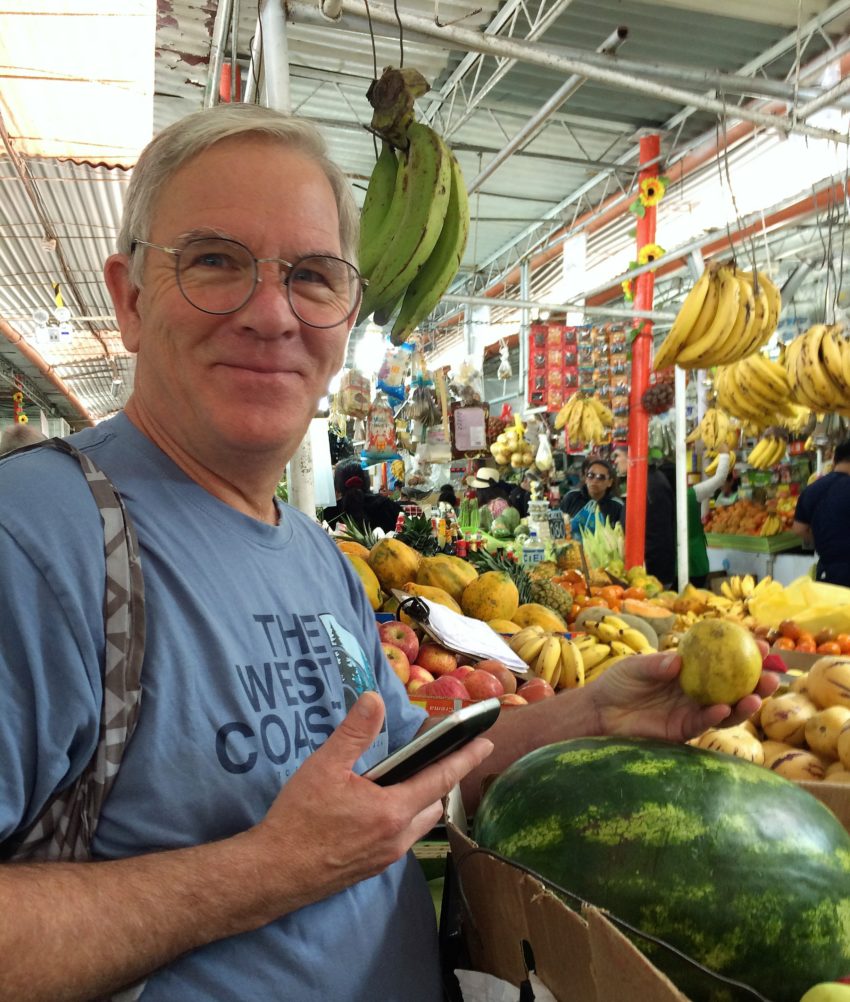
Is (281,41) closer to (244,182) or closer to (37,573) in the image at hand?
(244,182)

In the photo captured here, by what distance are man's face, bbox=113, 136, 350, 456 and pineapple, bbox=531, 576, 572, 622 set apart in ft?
9.89

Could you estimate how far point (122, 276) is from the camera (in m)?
1.15

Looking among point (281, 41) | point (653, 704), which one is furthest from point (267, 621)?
point (281, 41)

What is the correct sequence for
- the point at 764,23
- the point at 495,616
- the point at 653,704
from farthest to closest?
1. the point at 764,23
2. the point at 495,616
3. the point at 653,704

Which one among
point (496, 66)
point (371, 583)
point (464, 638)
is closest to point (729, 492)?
point (496, 66)

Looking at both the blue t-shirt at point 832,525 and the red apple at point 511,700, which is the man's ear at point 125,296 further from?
the blue t-shirt at point 832,525

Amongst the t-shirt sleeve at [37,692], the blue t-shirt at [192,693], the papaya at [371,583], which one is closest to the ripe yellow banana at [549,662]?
the papaya at [371,583]

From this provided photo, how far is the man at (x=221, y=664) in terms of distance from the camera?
2.42 feet

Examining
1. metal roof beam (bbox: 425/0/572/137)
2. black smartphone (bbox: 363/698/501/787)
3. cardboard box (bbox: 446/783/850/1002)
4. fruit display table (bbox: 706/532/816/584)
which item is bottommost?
fruit display table (bbox: 706/532/816/584)

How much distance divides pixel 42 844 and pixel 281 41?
2628mm

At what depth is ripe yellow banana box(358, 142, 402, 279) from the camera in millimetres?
2393

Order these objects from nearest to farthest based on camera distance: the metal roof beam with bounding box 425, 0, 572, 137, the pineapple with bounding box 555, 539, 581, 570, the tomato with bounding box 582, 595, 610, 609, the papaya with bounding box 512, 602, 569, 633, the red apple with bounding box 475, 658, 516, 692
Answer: the red apple with bounding box 475, 658, 516, 692 < the papaya with bounding box 512, 602, 569, 633 < the metal roof beam with bounding box 425, 0, 572, 137 < the tomato with bounding box 582, 595, 610, 609 < the pineapple with bounding box 555, 539, 581, 570

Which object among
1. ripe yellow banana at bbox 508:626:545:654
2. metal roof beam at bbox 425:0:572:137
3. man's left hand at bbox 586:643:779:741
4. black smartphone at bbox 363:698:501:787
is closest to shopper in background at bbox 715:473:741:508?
metal roof beam at bbox 425:0:572:137

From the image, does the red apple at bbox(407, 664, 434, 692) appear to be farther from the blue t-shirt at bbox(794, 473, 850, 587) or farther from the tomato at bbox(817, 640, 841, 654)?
the blue t-shirt at bbox(794, 473, 850, 587)
